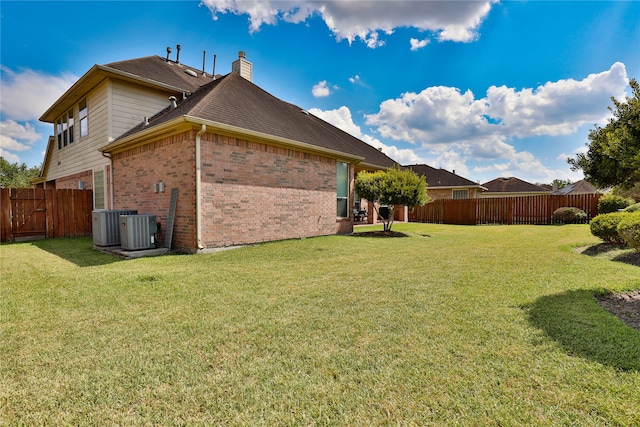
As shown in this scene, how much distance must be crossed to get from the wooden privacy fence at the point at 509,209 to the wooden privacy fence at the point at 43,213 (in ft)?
65.9

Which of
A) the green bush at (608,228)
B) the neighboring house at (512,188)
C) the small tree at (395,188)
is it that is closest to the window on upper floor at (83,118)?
the small tree at (395,188)

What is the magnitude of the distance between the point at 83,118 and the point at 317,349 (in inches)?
634

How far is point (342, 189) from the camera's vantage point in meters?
12.5

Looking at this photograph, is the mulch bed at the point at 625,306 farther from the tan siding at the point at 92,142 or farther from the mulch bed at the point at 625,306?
the tan siding at the point at 92,142

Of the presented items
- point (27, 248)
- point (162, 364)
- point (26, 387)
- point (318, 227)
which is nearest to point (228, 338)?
point (162, 364)

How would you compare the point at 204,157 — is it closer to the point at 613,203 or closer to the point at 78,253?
the point at 78,253

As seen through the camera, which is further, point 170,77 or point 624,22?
point 170,77

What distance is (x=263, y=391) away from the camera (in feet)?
7.02

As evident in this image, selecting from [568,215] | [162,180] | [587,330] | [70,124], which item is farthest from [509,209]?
[70,124]

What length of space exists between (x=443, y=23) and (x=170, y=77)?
11.2m

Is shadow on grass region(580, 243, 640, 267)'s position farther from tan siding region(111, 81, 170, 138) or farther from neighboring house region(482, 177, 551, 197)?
neighboring house region(482, 177, 551, 197)

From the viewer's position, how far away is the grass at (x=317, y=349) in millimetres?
1945

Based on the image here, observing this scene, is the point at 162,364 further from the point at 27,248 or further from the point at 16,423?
the point at 27,248

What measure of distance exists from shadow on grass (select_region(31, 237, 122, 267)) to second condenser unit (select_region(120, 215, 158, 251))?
0.53 metres
